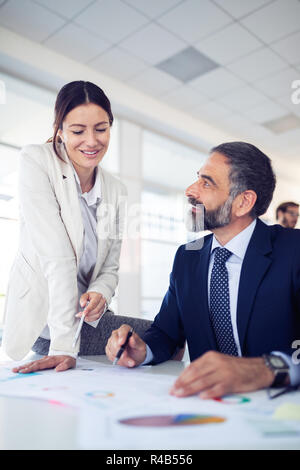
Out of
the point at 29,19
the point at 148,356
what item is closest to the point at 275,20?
the point at 29,19

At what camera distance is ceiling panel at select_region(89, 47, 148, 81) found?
4.27 metres

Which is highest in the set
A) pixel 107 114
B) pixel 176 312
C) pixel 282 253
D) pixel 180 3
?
pixel 180 3

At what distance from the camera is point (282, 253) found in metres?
1.21

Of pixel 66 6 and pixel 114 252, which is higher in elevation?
pixel 66 6

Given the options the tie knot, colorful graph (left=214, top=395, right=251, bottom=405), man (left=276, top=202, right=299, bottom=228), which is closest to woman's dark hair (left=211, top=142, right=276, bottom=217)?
the tie knot

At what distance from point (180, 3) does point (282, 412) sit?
357 cm

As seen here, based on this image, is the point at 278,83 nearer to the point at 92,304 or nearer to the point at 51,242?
the point at 51,242

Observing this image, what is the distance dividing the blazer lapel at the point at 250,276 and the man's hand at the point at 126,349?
29 centimetres

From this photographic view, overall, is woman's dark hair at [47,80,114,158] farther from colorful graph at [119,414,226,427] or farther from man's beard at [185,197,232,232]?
colorful graph at [119,414,226,427]

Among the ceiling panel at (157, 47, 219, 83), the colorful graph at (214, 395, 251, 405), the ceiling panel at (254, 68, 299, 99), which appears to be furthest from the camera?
the ceiling panel at (254, 68, 299, 99)

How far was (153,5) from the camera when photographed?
135 inches

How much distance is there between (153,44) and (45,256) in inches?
134
